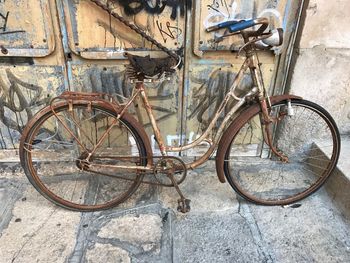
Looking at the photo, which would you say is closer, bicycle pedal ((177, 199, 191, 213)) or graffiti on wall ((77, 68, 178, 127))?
bicycle pedal ((177, 199, 191, 213))

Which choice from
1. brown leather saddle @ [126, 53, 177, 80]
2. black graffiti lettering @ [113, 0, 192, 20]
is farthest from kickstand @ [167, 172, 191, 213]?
black graffiti lettering @ [113, 0, 192, 20]

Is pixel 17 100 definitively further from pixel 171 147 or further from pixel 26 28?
pixel 171 147

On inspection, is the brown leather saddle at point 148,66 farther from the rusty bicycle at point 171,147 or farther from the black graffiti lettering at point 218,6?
the black graffiti lettering at point 218,6

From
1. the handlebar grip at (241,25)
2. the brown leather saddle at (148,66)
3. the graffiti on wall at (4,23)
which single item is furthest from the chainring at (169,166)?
the graffiti on wall at (4,23)

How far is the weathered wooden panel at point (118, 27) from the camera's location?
2.69 m

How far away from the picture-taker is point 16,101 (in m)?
3.09

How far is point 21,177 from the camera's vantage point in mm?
3232

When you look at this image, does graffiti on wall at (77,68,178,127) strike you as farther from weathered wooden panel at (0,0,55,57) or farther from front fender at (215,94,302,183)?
front fender at (215,94,302,183)

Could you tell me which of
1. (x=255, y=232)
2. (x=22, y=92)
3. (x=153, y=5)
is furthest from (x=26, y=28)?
(x=255, y=232)

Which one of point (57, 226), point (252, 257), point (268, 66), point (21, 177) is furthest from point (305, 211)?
point (21, 177)

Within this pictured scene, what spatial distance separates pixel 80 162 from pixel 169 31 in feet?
4.60

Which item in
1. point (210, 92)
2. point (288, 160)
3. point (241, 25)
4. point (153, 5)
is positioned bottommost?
point (288, 160)

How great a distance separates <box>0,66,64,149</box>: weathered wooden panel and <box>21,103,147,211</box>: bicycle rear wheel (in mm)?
225

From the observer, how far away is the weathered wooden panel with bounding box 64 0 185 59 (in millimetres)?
2689
